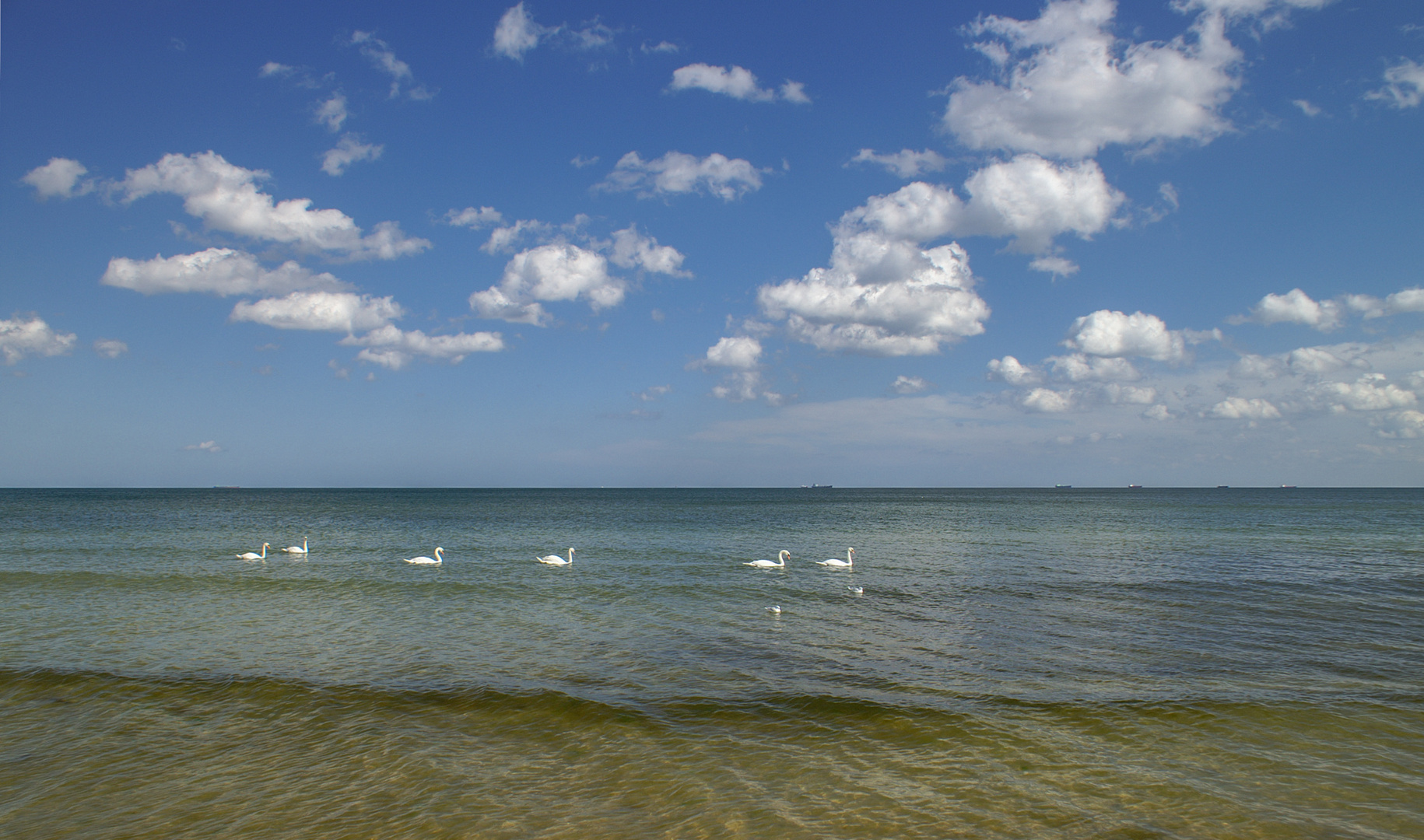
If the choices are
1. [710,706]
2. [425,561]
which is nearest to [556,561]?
[425,561]

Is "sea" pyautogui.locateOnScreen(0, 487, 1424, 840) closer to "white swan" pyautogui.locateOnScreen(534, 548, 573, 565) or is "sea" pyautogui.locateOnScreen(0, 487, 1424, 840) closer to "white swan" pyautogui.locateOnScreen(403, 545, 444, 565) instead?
"white swan" pyautogui.locateOnScreen(403, 545, 444, 565)

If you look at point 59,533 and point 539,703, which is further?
point 59,533

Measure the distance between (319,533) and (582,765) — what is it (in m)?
48.4

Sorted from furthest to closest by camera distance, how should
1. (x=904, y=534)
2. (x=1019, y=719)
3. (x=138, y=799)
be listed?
(x=904, y=534) < (x=1019, y=719) < (x=138, y=799)

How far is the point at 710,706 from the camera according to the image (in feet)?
38.2

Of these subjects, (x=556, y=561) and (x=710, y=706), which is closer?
(x=710, y=706)

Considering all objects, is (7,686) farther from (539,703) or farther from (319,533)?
(319,533)

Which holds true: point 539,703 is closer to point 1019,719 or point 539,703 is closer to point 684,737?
point 684,737

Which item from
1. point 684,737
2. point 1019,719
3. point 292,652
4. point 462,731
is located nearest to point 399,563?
point 292,652

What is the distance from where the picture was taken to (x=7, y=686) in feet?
40.8

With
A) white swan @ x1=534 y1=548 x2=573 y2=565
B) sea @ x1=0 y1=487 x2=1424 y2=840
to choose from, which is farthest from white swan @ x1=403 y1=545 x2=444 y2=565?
white swan @ x1=534 y1=548 x2=573 y2=565

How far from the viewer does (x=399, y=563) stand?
31078 millimetres

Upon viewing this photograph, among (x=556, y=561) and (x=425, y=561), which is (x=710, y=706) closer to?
(x=556, y=561)

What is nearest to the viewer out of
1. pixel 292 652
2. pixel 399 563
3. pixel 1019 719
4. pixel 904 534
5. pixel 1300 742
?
pixel 1300 742
